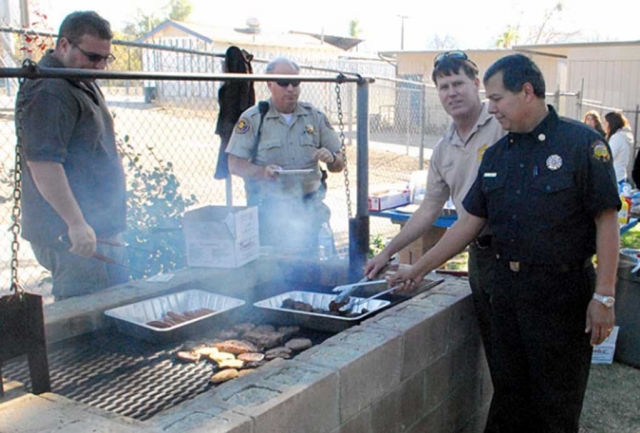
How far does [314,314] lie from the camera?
3160 millimetres

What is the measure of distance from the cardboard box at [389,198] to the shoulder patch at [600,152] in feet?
12.5

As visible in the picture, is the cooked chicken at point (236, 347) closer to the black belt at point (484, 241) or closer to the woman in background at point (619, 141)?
the black belt at point (484, 241)

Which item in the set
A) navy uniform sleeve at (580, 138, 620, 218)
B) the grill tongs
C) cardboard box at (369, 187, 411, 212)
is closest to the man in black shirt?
the grill tongs

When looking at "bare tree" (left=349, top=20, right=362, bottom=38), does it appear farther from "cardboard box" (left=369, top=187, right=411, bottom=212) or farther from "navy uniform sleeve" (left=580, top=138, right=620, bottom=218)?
"navy uniform sleeve" (left=580, top=138, right=620, bottom=218)

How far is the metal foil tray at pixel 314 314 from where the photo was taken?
3.07 meters

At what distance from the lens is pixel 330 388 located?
7.63ft

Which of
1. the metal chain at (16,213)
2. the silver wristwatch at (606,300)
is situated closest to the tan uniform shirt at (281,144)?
the metal chain at (16,213)

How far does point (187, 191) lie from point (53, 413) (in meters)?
9.16

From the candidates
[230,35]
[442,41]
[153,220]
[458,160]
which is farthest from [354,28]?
[458,160]

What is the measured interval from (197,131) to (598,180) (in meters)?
16.1

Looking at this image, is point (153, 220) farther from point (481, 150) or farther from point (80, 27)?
point (481, 150)

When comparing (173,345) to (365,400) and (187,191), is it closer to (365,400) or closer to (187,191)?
(365,400)

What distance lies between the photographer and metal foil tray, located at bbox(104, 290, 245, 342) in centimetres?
295

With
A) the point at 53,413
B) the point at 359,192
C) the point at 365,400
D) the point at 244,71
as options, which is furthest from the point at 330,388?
the point at 244,71
